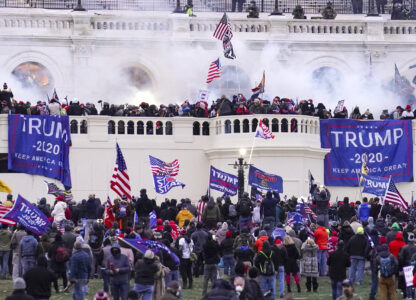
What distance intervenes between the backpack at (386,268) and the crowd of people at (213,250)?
20 millimetres

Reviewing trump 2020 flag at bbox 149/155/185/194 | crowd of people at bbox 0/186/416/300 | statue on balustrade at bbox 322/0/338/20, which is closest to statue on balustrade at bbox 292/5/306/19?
statue on balustrade at bbox 322/0/338/20

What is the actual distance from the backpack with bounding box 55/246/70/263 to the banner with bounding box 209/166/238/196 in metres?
11.9

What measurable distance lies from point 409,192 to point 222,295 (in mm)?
27792

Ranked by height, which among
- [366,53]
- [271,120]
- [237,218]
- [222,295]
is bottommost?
[222,295]

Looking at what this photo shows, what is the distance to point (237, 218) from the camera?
4416 cm

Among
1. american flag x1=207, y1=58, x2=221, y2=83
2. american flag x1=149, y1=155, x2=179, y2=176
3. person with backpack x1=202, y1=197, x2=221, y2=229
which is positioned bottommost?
person with backpack x1=202, y1=197, x2=221, y2=229

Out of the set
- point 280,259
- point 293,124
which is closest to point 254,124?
point 293,124

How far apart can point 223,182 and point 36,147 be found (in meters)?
8.14

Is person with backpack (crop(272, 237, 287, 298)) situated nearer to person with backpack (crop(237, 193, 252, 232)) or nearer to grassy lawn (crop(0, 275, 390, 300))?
grassy lawn (crop(0, 275, 390, 300))

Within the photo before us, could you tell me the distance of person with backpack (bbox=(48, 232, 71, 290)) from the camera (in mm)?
35281

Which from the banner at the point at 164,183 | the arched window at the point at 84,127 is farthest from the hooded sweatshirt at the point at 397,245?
the arched window at the point at 84,127

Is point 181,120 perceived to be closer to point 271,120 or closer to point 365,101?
point 271,120

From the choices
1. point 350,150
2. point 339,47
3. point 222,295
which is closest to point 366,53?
point 339,47

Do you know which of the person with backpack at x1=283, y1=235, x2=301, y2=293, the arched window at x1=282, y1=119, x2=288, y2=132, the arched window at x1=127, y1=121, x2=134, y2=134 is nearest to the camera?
the person with backpack at x1=283, y1=235, x2=301, y2=293
